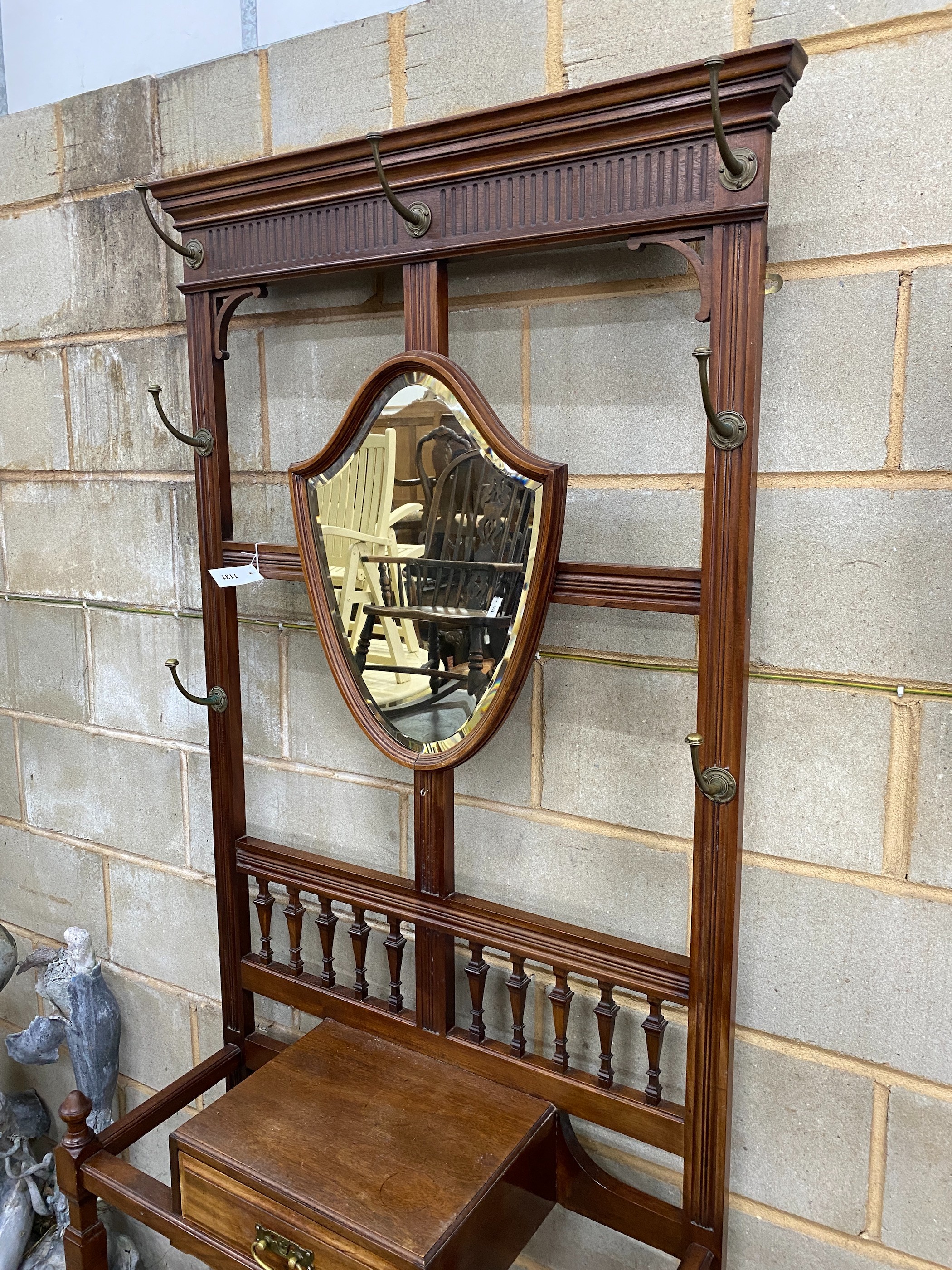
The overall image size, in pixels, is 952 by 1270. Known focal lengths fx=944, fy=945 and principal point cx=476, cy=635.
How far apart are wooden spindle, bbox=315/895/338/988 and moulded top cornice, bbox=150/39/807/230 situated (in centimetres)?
91

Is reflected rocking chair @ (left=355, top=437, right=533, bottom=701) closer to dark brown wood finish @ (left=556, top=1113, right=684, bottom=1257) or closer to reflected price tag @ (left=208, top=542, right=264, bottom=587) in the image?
reflected price tag @ (left=208, top=542, right=264, bottom=587)

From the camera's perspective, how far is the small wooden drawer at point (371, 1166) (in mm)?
955

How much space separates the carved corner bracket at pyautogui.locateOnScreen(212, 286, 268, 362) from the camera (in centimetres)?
121

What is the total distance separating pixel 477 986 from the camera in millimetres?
1189

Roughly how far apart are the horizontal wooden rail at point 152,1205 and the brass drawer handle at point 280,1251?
0.7 inches

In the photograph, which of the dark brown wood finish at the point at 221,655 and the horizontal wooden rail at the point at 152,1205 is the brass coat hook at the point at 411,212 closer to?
the dark brown wood finish at the point at 221,655

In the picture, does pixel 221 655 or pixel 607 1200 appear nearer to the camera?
pixel 607 1200

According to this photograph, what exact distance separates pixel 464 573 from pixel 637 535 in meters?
0.22

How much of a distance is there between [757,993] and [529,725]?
0.42 meters

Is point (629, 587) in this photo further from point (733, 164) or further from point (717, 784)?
point (733, 164)

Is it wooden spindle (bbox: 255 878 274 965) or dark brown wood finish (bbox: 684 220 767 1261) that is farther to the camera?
wooden spindle (bbox: 255 878 274 965)

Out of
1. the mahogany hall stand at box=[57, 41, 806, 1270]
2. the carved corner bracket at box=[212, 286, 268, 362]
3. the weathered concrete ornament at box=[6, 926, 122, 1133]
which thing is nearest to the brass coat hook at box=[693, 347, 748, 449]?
the mahogany hall stand at box=[57, 41, 806, 1270]

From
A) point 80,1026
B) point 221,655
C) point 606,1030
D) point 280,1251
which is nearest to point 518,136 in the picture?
point 221,655

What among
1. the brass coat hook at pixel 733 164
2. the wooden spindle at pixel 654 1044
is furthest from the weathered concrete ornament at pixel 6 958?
the brass coat hook at pixel 733 164
